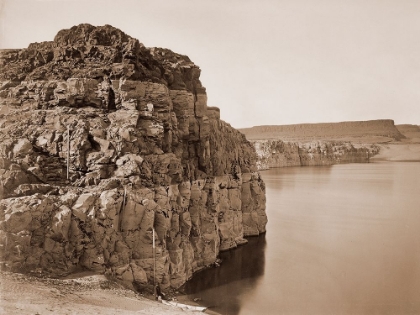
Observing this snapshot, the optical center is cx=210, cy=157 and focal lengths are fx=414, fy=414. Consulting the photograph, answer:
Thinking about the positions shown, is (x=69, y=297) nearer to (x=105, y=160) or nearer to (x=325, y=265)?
(x=105, y=160)

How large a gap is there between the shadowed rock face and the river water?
2405 millimetres

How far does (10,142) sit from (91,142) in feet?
11.2

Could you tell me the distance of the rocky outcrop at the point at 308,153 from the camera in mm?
97500

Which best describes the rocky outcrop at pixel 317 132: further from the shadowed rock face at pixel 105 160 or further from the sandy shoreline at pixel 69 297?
the sandy shoreline at pixel 69 297

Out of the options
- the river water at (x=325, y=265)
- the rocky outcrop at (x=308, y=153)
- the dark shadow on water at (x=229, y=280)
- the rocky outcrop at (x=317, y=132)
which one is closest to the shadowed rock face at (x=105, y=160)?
the dark shadow on water at (x=229, y=280)

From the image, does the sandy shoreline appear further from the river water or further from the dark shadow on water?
the river water

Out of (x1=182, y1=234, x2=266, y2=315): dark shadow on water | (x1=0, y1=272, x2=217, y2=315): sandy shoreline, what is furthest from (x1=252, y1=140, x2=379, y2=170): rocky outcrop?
(x1=0, y1=272, x2=217, y2=315): sandy shoreline

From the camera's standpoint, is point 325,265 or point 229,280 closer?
point 229,280

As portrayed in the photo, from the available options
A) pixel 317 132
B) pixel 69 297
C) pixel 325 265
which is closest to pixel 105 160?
pixel 69 297

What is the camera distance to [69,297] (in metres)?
13.2

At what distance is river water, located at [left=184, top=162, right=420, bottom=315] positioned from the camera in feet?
63.8

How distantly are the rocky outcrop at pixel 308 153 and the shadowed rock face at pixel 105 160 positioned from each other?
70379mm

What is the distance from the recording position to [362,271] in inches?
925

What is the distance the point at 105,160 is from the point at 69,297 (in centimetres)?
677
